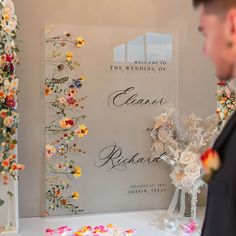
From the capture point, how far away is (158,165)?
176 cm

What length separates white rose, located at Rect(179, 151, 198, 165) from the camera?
1.56m

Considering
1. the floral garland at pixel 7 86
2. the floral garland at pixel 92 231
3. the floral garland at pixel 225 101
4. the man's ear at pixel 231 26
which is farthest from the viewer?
the floral garland at pixel 225 101

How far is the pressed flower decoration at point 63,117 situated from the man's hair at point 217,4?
1.04m

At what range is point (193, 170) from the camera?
1.54 meters

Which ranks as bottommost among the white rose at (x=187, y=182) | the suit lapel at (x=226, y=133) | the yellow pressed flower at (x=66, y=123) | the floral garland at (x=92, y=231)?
the floral garland at (x=92, y=231)

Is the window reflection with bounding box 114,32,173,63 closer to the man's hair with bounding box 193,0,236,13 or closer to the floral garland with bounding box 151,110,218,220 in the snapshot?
the floral garland with bounding box 151,110,218,220

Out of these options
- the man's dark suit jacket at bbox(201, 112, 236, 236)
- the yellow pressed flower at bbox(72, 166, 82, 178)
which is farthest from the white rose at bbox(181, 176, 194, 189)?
the man's dark suit jacket at bbox(201, 112, 236, 236)

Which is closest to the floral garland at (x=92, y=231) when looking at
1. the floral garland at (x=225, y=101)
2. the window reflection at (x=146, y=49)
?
the floral garland at (x=225, y=101)

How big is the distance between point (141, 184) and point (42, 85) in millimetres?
678

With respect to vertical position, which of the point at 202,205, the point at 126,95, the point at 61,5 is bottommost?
the point at 202,205

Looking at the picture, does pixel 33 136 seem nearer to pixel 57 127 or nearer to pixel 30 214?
pixel 57 127

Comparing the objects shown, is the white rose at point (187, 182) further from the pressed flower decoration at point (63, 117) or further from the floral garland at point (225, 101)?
the pressed flower decoration at point (63, 117)

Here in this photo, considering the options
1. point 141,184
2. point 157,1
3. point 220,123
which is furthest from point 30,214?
point 157,1

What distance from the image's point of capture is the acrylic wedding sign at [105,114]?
1.63 metres
